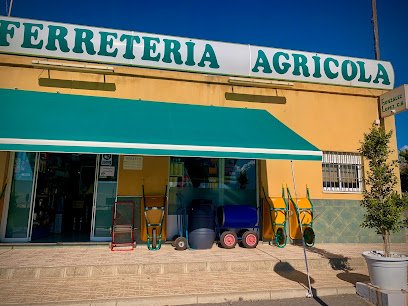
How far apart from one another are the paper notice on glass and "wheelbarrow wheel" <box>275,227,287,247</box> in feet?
17.2

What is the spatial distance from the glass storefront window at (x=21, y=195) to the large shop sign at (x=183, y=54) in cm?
317

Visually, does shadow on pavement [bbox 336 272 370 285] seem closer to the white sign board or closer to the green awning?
the green awning

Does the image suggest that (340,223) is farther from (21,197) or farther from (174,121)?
(21,197)

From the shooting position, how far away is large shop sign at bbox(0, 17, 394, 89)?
875 cm

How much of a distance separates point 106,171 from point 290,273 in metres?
5.77

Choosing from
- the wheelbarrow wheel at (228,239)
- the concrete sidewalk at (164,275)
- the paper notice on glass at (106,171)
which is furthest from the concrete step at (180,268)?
the paper notice on glass at (106,171)

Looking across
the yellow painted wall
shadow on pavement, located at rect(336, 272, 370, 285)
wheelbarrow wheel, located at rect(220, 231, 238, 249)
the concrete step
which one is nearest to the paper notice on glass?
the yellow painted wall

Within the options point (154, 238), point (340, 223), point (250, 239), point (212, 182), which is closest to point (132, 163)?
point (154, 238)

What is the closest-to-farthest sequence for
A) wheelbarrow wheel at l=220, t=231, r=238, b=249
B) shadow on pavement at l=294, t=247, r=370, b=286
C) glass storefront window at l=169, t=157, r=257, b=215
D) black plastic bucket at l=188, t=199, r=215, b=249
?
shadow on pavement at l=294, t=247, r=370, b=286 → black plastic bucket at l=188, t=199, r=215, b=249 → wheelbarrow wheel at l=220, t=231, r=238, b=249 → glass storefront window at l=169, t=157, r=257, b=215

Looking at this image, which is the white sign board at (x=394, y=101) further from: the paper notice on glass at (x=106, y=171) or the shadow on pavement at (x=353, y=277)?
the paper notice on glass at (x=106, y=171)

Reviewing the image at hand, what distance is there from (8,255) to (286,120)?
8.73 m

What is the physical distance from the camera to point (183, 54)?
9531 millimetres

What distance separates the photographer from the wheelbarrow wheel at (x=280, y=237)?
349 inches

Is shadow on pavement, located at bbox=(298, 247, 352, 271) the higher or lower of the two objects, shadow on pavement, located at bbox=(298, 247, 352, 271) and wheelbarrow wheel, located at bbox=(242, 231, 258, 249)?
the lower
